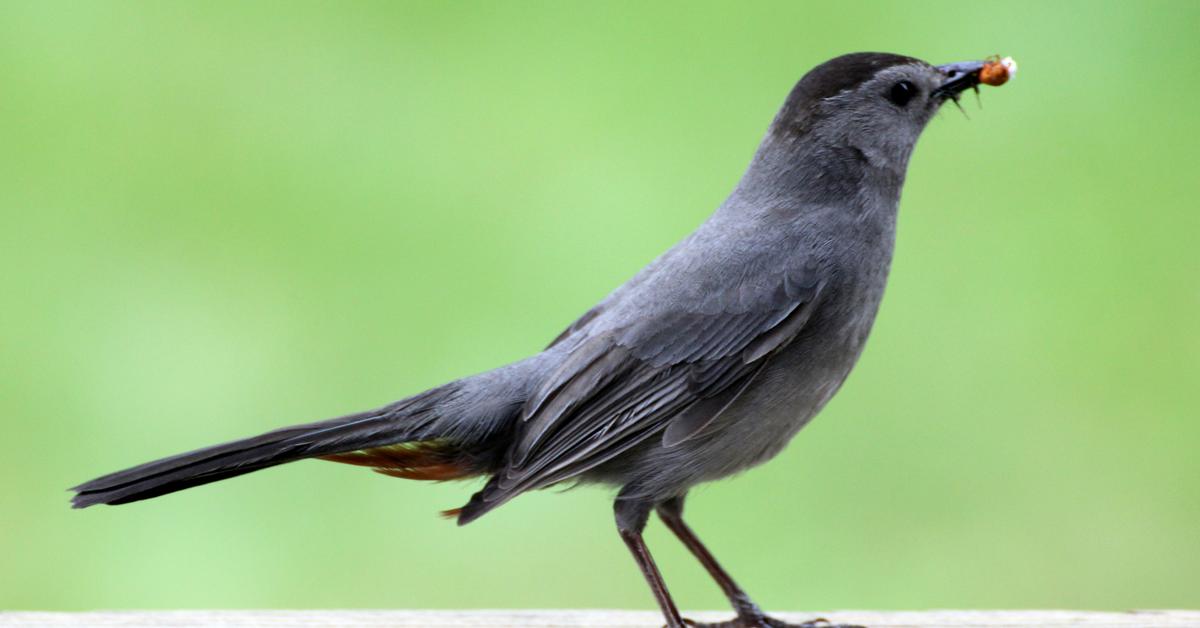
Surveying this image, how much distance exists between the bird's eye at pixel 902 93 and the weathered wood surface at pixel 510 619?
1106 millimetres

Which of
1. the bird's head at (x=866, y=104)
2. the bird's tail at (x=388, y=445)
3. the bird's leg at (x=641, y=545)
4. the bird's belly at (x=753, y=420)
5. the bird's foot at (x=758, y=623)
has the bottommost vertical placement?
the bird's foot at (x=758, y=623)

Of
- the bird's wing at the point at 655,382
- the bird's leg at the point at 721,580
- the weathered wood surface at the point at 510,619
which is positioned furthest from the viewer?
the bird's leg at the point at 721,580

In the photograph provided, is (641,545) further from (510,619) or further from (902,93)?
(902,93)

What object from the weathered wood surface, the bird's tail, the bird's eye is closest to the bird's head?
the bird's eye

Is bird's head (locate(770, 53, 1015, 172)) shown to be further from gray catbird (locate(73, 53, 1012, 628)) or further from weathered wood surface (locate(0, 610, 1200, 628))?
weathered wood surface (locate(0, 610, 1200, 628))

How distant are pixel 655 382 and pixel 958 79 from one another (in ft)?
3.09

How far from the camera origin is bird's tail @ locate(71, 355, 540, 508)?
2467mm

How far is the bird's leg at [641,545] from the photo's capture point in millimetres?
2748

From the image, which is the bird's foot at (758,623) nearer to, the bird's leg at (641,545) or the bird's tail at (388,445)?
the bird's leg at (641,545)

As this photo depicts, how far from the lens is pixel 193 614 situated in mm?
2904

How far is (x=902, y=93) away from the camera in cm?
288

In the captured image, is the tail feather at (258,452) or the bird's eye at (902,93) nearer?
the tail feather at (258,452)

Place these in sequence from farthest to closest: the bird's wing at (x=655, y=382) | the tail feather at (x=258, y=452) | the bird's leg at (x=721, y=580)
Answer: the bird's leg at (x=721, y=580) → the bird's wing at (x=655, y=382) → the tail feather at (x=258, y=452)

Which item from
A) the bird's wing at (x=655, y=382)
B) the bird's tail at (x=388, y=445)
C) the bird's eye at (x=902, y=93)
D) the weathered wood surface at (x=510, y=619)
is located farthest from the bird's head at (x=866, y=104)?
the weathered wood surface at (x=510, y=619)
